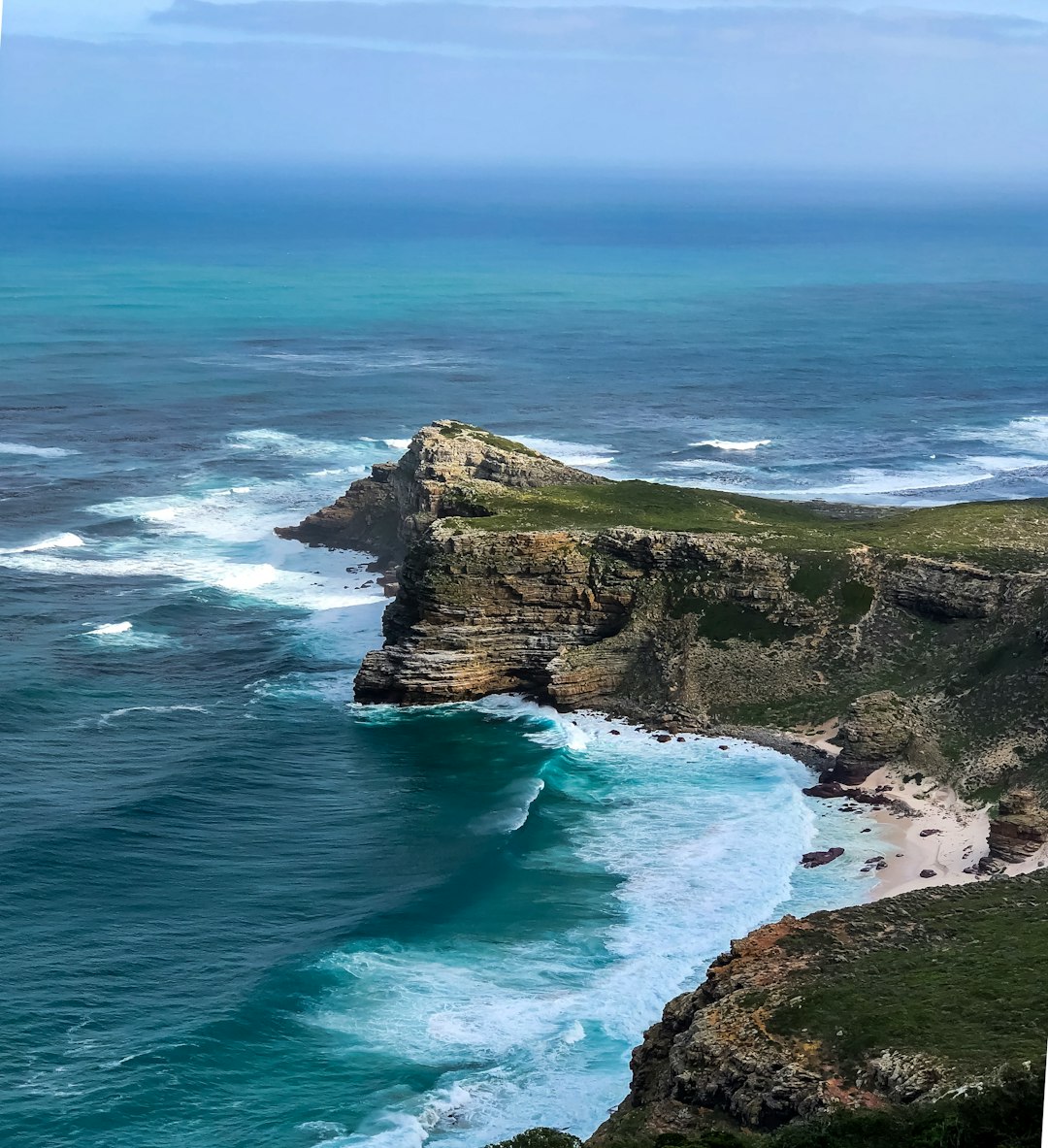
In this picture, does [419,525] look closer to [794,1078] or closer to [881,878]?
[881,878]

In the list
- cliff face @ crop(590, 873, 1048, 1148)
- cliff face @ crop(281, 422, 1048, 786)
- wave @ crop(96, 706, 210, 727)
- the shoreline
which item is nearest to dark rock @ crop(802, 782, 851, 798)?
the shoreline

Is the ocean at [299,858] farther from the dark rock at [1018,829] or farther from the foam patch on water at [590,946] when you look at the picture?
the dark rock at [1018,829]

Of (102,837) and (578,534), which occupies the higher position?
(578,534)

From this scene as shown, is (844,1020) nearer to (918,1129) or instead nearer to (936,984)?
(936,984)

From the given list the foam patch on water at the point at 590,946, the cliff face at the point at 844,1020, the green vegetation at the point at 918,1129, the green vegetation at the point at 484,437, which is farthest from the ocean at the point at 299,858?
the green vegetation at the point at 484,437

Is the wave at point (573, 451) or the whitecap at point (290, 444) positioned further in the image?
the whitecap at point (290, 444)

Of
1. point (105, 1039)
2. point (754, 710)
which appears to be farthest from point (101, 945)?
point (754, 710)
